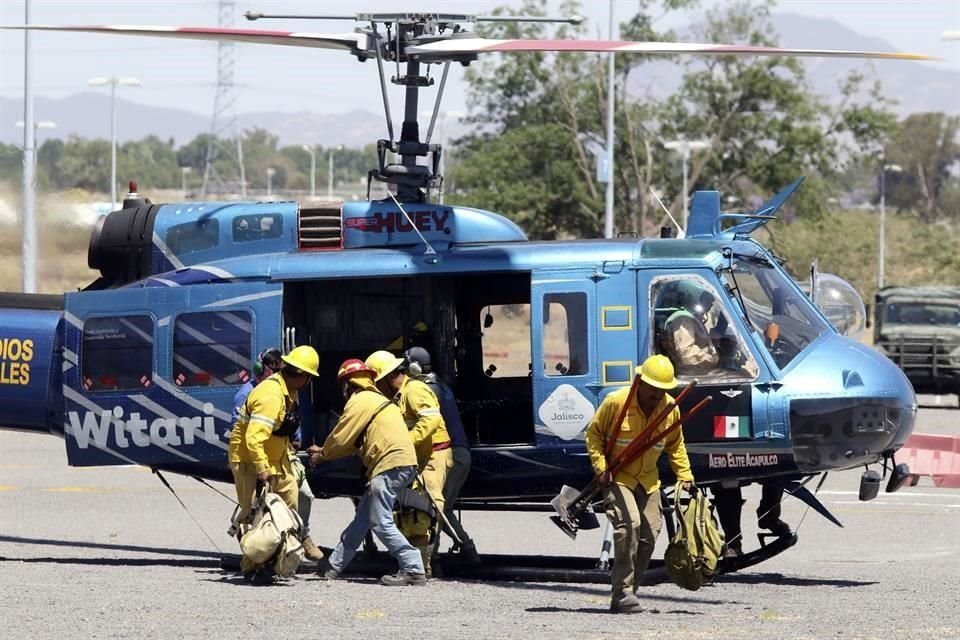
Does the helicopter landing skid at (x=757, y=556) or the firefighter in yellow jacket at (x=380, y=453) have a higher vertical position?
A: the firefighter in yellow jacket at (x=380, y=453)

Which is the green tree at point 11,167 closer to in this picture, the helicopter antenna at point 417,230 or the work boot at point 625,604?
the helicopter antenna at point 417,230

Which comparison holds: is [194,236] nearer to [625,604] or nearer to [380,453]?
[380,453]

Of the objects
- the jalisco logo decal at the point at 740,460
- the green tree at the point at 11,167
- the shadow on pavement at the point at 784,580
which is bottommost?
the shadow on pavement at the point at 784,580

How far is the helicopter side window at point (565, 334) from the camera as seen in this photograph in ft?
41.3

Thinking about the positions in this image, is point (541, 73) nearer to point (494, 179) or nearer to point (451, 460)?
point (494, 179)

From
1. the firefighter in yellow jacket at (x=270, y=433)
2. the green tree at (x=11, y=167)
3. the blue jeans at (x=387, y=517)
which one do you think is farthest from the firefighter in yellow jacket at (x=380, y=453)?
the green tree at (x=11, y=167)

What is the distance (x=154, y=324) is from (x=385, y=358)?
200 centimetres

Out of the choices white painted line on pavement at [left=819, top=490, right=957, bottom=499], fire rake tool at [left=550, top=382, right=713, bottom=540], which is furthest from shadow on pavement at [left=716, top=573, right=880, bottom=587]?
white painted line on pavement at [left=819, top=490, right=957, bottom=499]

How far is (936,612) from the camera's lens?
10.8m

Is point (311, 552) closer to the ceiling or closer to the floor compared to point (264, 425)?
closer to the floor

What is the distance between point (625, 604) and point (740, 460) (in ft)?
6.49

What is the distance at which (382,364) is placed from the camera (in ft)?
41.0

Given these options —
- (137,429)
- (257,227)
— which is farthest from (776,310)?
(137,429)

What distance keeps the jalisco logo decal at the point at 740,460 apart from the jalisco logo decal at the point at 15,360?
5616 mm
